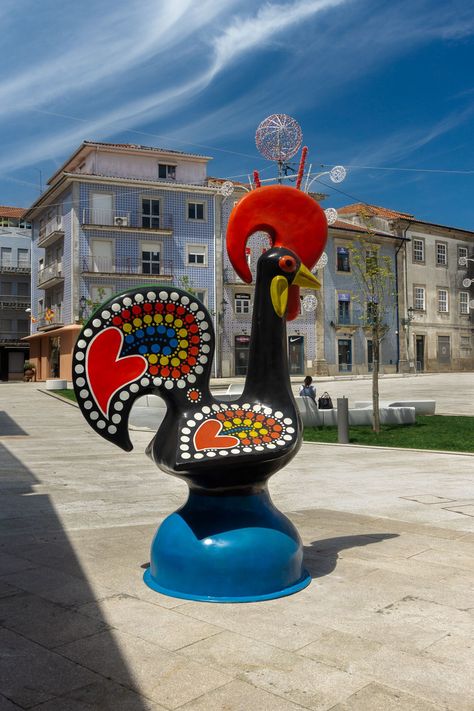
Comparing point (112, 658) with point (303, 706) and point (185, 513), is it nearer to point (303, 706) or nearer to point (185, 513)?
point (303, 706)

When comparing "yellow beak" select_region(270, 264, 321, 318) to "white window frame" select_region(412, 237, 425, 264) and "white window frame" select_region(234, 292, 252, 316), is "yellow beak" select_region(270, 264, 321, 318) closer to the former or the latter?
"white window frame" select_region(234, 292, 252, 316)

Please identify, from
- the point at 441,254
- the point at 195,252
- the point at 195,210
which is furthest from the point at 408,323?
the point at 195,210

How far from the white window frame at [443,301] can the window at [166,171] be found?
2319 centimetres

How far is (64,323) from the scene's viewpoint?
42312 mm

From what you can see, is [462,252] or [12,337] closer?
[12,337]

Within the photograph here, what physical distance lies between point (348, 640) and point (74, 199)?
3935 cm

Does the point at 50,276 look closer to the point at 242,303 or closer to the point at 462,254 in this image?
the point at 242,303

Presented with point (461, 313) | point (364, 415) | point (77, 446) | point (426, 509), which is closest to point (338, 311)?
point (461, 313)

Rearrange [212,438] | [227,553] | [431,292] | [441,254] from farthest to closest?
[441,254] → [431,292] → [212,438] → [227,553]

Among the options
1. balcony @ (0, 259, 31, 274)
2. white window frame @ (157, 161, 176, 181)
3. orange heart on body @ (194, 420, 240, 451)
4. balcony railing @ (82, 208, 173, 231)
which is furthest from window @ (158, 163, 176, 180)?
orange heart on body @ (194, 420, 240, 451)

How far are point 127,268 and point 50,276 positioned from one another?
652 centimetres

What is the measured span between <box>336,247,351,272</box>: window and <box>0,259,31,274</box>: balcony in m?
25.0

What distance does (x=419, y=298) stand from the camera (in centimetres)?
5175

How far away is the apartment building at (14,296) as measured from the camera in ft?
179
